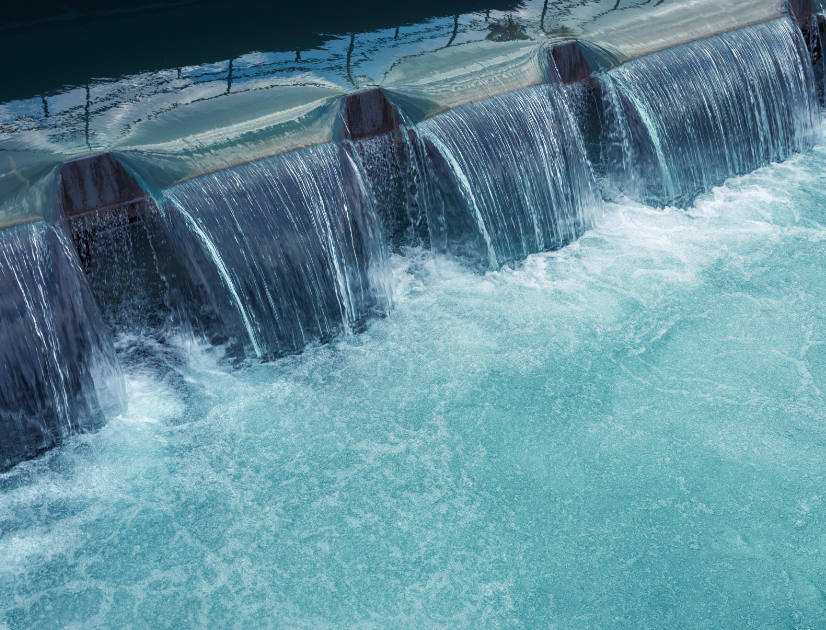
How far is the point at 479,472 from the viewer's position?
5672 millimetres

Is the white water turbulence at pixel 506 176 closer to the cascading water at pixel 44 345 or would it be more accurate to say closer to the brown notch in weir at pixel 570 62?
the brown notch in weir at pixel 570 62

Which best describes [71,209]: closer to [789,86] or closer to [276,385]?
[276,385]

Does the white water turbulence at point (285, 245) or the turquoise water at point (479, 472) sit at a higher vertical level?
the white water turbulence at point (285, 245)

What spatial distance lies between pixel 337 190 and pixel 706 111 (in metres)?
3.94

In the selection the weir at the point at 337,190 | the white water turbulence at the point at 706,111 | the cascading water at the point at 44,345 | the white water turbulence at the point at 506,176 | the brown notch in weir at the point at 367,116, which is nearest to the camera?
the cascading water at the point at 44,345

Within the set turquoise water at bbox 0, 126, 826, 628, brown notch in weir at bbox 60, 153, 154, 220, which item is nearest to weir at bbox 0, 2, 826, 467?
brown notch in weir at bbox 60, 153, 154, 220

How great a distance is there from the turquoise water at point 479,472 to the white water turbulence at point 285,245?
0.28 m

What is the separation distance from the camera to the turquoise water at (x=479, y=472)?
4957 mm

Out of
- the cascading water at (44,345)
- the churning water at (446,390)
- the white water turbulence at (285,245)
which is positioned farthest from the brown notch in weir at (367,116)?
the cascading water at (44,345)

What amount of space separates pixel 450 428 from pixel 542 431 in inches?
24.5

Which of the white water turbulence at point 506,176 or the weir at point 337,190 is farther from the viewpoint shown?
the white water turbulence at point 506,176

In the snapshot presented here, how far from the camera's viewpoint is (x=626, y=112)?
8070mm

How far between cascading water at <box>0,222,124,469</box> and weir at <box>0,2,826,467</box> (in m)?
0.01

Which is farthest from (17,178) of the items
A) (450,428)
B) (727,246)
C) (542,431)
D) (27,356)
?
(727,246)
